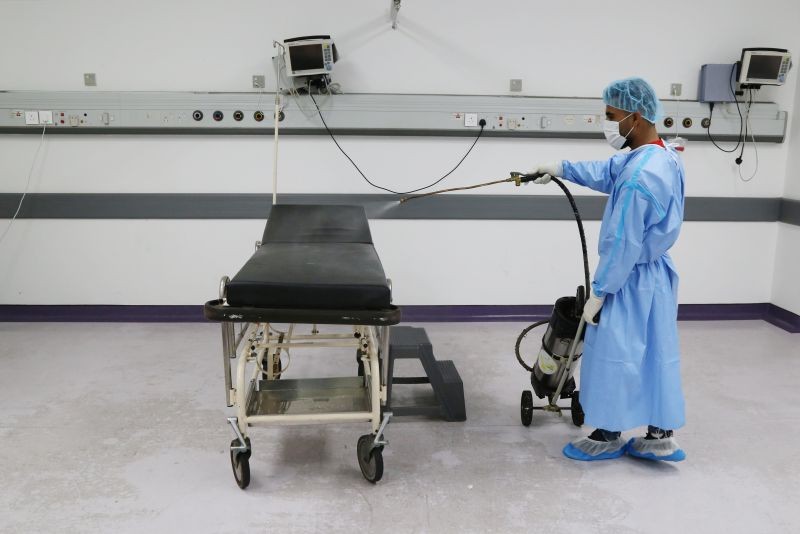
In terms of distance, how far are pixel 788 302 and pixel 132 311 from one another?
13.3ft

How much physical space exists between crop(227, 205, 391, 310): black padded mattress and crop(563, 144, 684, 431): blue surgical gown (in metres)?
0.80

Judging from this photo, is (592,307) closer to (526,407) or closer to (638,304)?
(638,304)

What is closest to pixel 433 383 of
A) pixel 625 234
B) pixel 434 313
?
pixel 625 234

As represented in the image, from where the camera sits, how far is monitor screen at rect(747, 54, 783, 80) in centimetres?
363

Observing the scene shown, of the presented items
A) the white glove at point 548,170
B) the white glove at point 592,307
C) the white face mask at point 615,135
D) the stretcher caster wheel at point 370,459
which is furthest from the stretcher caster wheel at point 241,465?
the white face mask at point 615,135

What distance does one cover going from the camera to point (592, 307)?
225cm

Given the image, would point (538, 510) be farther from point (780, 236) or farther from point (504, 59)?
point (780, 236)

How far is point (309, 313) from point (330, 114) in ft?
6.70

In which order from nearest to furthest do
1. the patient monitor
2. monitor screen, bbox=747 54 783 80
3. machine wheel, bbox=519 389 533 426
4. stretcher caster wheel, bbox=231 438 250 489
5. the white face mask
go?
stretcher caster wheel, bbox=231 438 250 489, the white face mask, machine wheel, bbox=519 389 533 426, the patient monitor, monitor screen, bbox=747 54 783 80

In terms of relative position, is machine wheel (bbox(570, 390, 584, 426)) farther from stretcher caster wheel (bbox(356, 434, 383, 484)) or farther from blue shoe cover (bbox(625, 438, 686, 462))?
stretcher caster wheel (bbox(356, 434, 383, 484))

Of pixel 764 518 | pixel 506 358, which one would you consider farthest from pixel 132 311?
pixel 764 518

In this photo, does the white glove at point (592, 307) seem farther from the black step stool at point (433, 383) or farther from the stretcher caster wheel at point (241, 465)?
the stretcher caster wheel at point (241, 465)

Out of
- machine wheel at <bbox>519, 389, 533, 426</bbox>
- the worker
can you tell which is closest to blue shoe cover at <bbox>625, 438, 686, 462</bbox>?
the worker

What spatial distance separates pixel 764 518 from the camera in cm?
204
